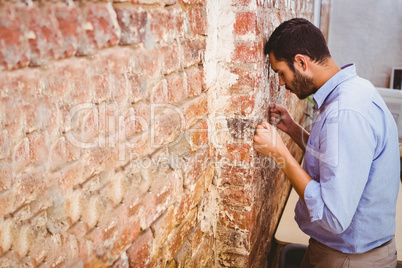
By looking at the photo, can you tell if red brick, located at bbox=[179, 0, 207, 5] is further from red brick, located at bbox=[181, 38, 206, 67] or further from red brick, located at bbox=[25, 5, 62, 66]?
red brick, located at bbox=[25, 5, 62, 66]

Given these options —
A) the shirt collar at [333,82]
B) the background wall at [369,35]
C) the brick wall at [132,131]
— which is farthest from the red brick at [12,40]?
the background wall at [369,35]

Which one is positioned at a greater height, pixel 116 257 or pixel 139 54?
pixel 139 54

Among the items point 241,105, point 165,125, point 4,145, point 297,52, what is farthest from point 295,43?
point 4,145

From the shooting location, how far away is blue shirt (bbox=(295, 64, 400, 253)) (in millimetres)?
1190

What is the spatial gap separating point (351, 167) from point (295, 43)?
541 mm

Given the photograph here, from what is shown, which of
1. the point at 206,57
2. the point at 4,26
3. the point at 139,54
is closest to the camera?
the point at 4,26

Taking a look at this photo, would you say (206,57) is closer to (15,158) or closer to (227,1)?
(227,1)

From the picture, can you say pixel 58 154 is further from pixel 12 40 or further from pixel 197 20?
pixel 197 20

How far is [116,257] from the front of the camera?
0.90 m

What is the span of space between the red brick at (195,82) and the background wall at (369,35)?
3776mm

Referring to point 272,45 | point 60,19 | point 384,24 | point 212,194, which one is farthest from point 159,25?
point 384,24

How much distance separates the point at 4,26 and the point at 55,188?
31 centimetres

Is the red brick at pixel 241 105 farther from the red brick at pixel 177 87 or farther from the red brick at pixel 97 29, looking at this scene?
the red brick at pixel 97 29

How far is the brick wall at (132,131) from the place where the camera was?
619 mm
